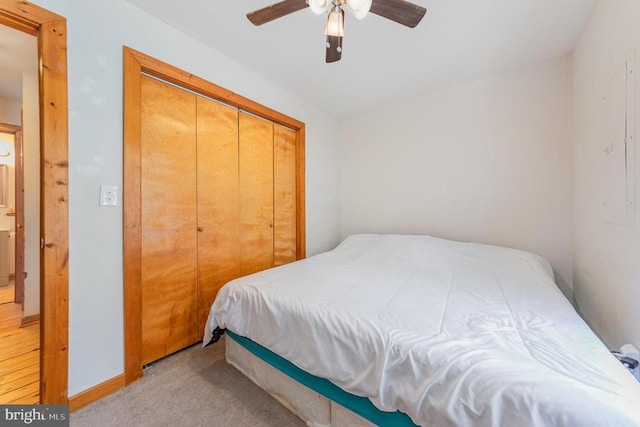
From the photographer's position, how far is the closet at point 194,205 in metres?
1.66

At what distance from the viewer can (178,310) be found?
1.81 meters

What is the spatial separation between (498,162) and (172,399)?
3.07m

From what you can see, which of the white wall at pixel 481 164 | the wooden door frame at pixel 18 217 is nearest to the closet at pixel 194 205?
the white wall at pixel 481 164

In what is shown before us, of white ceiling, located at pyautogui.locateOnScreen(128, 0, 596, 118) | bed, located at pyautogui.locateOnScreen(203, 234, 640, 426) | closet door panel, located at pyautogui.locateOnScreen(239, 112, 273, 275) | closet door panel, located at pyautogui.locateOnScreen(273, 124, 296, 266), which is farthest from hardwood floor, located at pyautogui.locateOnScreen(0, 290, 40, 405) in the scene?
white ceiling, located at pyautogui.locateOnScreen(128, 0, 596, 118)

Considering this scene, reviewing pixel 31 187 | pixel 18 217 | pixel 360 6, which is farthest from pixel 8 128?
pixel 360 6

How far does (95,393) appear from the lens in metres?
1.35

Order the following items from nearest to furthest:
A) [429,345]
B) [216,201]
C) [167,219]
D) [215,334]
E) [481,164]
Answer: [429,345], [215,334], [167,219], [216,201], [481,164]

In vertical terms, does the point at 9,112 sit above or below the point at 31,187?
above

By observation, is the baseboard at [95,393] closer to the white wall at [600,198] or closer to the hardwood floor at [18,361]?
the hardwood floor at [18,361]

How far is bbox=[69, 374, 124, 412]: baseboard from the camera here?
1288mm

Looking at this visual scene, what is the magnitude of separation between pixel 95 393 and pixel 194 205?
4.04 feet

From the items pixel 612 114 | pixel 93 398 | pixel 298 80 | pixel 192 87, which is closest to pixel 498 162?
pixel 612 114

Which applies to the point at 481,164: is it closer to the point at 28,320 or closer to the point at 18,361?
the point at 18,361

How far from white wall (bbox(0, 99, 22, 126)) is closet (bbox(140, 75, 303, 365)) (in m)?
2.62
